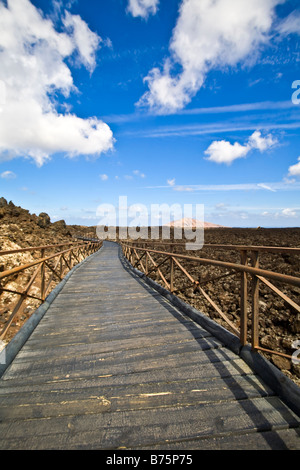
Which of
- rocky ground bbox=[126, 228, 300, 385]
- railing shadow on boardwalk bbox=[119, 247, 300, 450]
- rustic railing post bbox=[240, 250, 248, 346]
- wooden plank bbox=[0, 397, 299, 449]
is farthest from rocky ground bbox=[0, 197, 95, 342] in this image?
rocky ground bbox=[126, 228, 300, 385]

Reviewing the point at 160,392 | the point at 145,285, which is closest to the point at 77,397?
the point at 160,392

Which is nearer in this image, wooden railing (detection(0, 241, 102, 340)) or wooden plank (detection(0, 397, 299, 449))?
wooden plank (detection(0, 397, 299, 449))

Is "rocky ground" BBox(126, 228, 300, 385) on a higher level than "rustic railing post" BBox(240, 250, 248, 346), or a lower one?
lower

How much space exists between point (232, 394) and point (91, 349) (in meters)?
1.81

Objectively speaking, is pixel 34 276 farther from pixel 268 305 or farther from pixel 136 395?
pixel 268 305

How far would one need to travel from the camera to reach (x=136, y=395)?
2.14 meters

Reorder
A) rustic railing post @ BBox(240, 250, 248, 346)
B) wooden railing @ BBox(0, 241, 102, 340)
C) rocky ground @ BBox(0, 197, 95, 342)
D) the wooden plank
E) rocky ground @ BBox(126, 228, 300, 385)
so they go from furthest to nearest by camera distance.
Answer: rocky ground @ BBox(0, 197, 95, 342) → rocky ground @ BBox(126, 228, 300, 385) → wooden railing @ BBox(0, 241, 102, 340) → rustic railing post @ BBox(240, 250, 248, 346) → the wooden plank

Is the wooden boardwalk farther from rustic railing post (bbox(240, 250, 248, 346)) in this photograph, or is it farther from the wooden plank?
rustic railing post (bbox(240, 250, 248, 346))

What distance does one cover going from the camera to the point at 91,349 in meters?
3.05

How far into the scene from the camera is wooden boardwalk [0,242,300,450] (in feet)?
5.55

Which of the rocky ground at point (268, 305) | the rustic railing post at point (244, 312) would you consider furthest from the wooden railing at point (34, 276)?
the rocky ground at point (268, 305)

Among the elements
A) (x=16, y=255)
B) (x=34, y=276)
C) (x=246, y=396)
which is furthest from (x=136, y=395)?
(x=16, y=255)

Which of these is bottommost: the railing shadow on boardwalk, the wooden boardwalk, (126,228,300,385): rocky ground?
(126,228,300,385): rocky ground

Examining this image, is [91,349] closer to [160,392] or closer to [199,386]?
[160,392]
